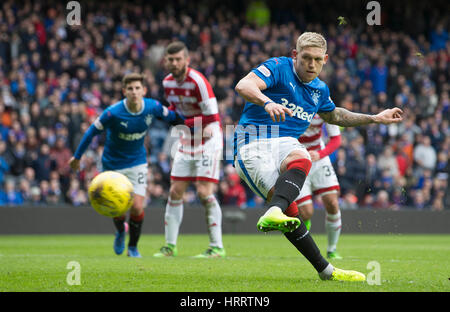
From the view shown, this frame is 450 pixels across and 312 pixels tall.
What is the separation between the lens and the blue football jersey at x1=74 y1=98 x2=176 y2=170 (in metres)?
9.74

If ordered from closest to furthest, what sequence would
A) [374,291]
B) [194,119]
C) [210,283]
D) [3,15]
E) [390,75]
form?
[374,291] < [210,283] < [194,119] < [3,15] < [390,75]

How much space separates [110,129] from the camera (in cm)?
1000

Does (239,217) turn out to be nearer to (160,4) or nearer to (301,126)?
(160,4)

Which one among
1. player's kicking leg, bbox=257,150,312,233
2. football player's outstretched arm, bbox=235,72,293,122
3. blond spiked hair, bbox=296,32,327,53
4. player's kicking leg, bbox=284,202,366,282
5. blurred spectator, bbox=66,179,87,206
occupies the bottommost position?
blurred spectator, bbox=66,179,87,206

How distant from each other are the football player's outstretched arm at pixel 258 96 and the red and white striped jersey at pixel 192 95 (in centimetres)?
376

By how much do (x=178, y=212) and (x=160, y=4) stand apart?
14.2 m

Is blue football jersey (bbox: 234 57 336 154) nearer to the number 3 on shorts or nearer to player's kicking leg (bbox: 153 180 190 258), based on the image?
the number 3 on shorts

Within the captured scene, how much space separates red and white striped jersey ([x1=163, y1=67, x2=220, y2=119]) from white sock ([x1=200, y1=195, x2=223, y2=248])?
1.17m

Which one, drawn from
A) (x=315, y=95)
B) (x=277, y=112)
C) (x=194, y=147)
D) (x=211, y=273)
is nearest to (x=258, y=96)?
(x=277, y=112)

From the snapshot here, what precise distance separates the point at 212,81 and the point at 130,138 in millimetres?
9239

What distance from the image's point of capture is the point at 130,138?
1002 centimetres

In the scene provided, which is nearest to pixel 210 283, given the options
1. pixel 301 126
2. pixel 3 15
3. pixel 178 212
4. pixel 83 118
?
pixel 301 126

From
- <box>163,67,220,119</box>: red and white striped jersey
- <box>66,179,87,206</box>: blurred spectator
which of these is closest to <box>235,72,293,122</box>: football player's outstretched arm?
<box>163,67,220,119</box>: red and white striped jersey

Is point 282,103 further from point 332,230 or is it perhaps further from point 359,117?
point 332,230
